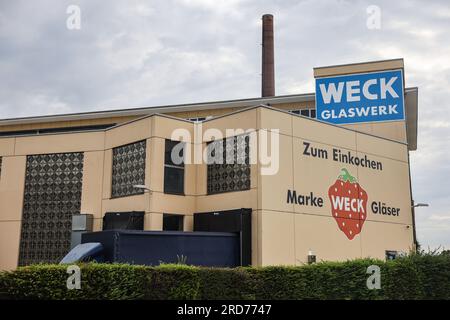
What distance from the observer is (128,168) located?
2072cm

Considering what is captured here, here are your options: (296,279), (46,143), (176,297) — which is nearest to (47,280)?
(176,297)

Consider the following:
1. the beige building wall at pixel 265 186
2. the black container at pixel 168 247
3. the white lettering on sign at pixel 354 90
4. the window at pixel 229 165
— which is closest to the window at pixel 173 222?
the beige building wall at pixel 265 186

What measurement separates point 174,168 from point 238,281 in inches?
312

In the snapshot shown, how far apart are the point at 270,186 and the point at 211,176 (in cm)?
264

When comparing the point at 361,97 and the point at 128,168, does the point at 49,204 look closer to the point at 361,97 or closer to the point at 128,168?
the point at 128,168

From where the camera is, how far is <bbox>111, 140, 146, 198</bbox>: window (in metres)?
20.1

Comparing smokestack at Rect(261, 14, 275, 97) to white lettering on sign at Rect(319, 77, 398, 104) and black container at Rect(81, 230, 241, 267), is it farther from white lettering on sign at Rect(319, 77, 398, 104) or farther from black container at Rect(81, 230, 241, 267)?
black container at Rect(81, 230, 241, 267)

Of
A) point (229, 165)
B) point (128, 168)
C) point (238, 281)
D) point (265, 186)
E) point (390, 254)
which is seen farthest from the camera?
point (390, 254)

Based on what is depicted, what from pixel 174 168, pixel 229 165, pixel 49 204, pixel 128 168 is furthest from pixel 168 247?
pixel 49 204

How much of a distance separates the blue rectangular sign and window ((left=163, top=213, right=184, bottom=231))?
1188 cm

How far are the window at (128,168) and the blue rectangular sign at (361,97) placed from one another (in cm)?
1199

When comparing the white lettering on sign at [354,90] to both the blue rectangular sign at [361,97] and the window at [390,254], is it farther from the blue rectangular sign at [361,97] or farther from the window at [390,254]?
the window at [390,254]

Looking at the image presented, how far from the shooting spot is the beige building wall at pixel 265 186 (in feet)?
61.7

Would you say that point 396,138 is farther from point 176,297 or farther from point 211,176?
point 176,297
